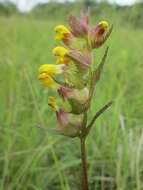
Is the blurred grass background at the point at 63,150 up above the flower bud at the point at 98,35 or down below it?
below

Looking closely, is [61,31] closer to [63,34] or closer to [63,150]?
[63,34]

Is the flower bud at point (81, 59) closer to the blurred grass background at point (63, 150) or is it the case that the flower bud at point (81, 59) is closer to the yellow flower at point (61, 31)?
the yellow flower at point (61, 31)

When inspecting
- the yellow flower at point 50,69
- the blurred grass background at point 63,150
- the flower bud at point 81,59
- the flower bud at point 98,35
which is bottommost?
the blurred grass background at point 63,150

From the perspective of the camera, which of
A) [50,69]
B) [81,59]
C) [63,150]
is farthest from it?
[63,150]

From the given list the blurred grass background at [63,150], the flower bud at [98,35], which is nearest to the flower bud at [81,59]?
the flower bud at [98,35]

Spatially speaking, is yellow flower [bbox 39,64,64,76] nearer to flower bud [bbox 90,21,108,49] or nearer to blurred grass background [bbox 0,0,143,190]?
flower bud [bbox 90,21,108,49]

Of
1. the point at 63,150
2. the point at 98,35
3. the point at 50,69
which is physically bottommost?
the point at 63,150

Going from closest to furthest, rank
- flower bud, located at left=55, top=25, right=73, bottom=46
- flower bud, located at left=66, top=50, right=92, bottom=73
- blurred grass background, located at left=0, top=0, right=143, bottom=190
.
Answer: flower bud, located at left=66, top=50, right=92, bottom=73 → flower bud, located at left=55, top=25, right=73, bottom=46 → blurred grass background, located at left=0, top=0, right=143, bottom=190

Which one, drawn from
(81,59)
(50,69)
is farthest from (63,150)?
(81,59)

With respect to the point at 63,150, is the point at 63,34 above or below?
above

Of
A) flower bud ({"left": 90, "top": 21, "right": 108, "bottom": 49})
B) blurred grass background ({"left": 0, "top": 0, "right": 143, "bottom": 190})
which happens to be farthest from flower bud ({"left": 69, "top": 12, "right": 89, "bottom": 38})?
blurred grass background ({"left": 0, "top": 0, "right": 143, "bottom": 190})

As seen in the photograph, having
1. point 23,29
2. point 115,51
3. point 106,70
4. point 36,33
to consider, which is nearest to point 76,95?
point 106,70
